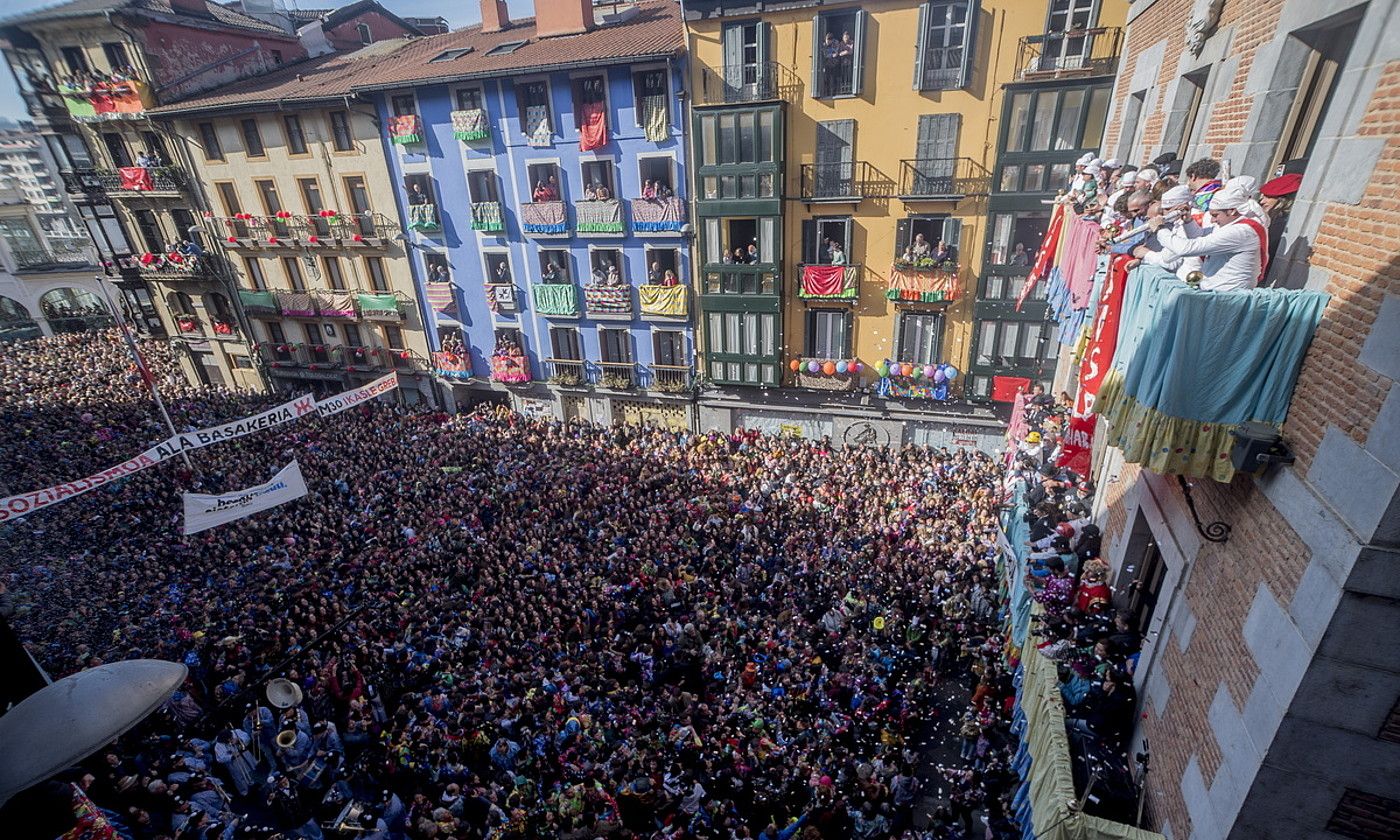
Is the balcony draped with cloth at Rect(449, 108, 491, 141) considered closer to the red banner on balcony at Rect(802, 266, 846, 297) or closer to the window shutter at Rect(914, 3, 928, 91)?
the red banner on balcony at Rect(802, 266, 846, 297)

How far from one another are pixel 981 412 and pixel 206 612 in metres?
24.9

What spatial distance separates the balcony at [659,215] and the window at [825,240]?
4.86 metres

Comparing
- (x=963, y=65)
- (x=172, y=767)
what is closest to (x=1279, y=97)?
(x=963, y=65)

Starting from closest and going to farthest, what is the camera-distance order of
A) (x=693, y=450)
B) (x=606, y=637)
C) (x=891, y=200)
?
(x=606, y=637)
(x=891, y=200)
(x=693, y=450)

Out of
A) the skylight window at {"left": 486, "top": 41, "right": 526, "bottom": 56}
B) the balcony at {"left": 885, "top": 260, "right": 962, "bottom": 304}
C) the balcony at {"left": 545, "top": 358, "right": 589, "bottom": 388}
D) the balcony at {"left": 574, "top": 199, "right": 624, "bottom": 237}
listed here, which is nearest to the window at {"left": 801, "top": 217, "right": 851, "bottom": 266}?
the balcony at {"left": 885, "top": 260, "right": 962, "bottom": 304}

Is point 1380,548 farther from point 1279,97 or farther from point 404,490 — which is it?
point 404,490

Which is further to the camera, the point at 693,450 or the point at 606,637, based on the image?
the point at 693,450

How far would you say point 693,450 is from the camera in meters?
24.8

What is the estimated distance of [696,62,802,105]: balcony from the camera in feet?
70.5

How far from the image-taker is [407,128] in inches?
1019

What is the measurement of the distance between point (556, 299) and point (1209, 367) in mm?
24053

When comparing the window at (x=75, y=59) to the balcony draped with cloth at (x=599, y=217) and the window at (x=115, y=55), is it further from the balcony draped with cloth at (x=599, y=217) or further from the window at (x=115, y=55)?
the balcony draped with cloth at (x=599, y=217)

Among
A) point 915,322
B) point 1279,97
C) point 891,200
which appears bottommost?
point 915,322

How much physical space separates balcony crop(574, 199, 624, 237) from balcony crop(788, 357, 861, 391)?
367 inches
